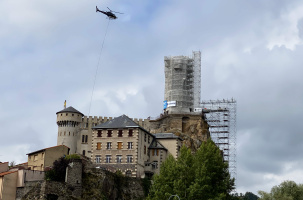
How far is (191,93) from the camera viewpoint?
13025cm

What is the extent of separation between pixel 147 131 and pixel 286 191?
25838 millimetres

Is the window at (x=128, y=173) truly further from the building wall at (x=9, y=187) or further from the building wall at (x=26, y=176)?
the building wall at (x=9, y=187)

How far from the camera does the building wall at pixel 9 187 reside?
73562 millimetres

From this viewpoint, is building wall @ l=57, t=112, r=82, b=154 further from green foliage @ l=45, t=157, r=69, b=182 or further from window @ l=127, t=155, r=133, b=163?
green foliage @ l=45, t=157, r=69, b=182

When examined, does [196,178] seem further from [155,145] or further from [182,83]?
[182,83]

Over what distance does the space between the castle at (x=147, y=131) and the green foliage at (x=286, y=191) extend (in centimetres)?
1955

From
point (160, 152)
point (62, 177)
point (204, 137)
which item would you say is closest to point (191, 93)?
point (204, 137)

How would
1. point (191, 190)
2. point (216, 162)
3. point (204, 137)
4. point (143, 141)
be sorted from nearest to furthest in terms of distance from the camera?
point (191, 190) → point (216, 162) → point (143, 141) → point (204, 137)

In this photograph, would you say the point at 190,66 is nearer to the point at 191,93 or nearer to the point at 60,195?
the point at 191,93

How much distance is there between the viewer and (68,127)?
395 ft

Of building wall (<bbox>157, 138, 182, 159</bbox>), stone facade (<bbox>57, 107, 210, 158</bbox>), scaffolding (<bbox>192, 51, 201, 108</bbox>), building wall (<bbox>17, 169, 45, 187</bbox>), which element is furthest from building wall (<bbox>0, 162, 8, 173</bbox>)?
scaffolding (<bbox>192, 51, 201, 108</bbox>)

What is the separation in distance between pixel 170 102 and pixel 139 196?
162 feet

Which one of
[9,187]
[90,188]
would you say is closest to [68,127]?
[90,188]

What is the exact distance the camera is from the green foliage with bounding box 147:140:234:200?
67438mm
